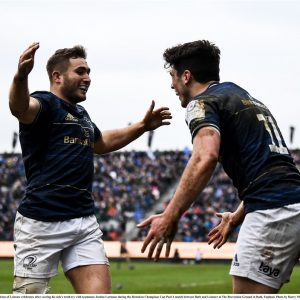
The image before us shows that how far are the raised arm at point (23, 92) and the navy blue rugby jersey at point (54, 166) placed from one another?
5.5 inches

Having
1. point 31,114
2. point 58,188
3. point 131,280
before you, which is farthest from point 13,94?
point 131,280

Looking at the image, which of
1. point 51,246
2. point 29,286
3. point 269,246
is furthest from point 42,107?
point 269,246

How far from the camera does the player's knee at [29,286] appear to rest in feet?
23.2

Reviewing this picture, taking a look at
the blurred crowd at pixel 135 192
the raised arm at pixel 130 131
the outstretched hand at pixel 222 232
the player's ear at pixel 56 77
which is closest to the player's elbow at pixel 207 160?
the outstretched hand at pixel 222 232

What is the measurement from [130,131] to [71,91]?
112 cm

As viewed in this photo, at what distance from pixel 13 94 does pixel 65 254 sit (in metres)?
1.51

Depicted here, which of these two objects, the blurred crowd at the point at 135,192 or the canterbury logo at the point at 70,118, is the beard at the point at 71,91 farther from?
the blurred crowd at the point at 135,192

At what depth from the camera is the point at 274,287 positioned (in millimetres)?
5793

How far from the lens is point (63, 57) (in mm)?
7820

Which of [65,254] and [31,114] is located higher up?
Result: [31,114]

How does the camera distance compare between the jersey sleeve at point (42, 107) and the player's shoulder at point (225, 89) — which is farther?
the jersey sleeve at point (42, 107)

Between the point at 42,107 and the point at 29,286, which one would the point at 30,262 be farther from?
the point at 42,107

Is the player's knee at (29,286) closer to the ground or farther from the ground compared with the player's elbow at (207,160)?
closer to the ground

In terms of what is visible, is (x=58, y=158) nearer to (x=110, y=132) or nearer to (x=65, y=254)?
(x=65, y=254)
